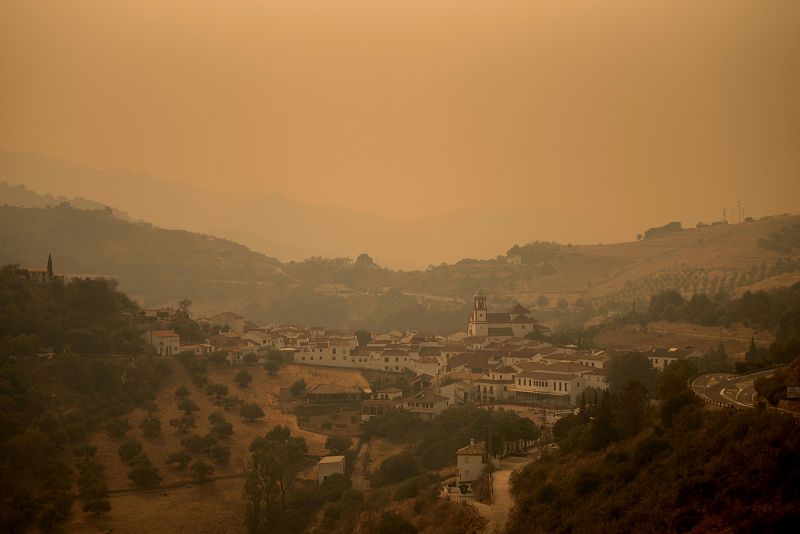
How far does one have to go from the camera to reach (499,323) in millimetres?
47625

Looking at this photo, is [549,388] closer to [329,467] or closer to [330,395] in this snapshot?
[330,395]

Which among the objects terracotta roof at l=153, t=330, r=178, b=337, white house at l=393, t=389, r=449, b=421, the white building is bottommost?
white house at l=393, t=389, r=449, b=421

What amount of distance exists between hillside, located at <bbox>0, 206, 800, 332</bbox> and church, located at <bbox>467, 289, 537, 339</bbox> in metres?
14.9

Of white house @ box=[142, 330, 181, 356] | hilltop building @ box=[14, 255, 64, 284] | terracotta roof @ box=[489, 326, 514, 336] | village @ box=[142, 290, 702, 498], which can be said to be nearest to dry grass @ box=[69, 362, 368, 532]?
white house @ box=[142, 330, 181, 356]

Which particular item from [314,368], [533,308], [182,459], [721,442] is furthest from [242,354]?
[533,308]

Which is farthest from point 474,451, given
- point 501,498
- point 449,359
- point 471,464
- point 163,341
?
point 163,341

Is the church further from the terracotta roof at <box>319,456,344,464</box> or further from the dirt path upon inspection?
the dirt path

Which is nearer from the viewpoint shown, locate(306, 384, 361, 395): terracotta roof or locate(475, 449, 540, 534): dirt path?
locate(475, 449, 540, 534): dirt path

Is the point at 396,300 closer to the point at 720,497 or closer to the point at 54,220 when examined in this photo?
the point at 54,220

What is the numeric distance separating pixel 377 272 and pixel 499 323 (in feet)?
147

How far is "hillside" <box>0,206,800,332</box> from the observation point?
233 ft

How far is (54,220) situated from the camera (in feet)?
291

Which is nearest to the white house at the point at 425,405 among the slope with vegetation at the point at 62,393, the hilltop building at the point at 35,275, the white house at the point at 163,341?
the slope with vegetation at the point at 62,393

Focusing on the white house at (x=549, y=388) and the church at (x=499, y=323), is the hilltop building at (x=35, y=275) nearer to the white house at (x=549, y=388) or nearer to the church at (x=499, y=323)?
the white house at (x=549, y=388)
